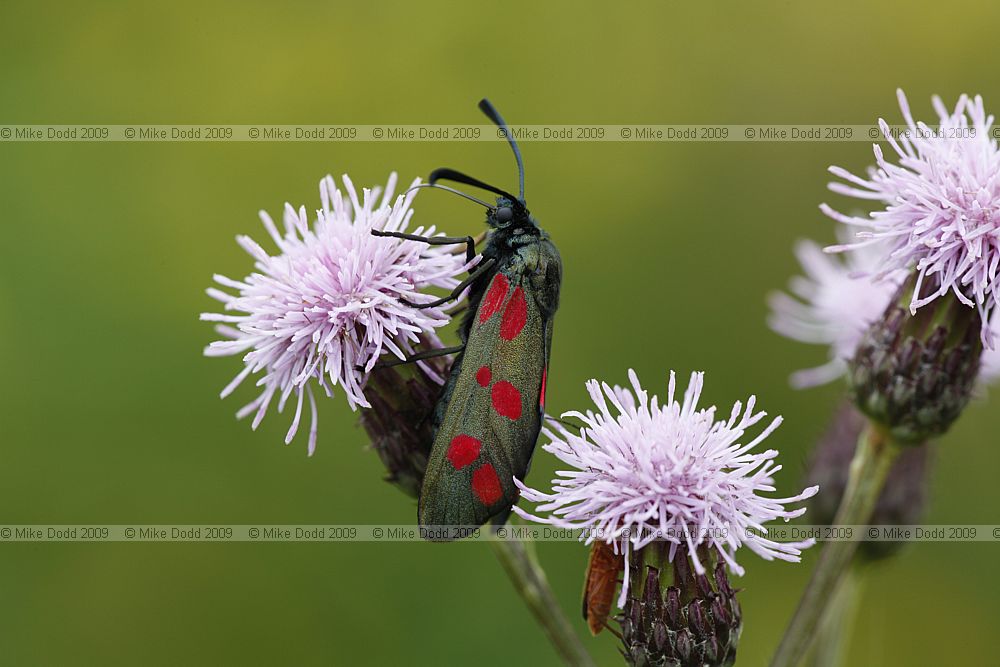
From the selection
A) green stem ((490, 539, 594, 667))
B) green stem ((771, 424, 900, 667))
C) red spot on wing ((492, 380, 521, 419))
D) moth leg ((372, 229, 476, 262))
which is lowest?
green stem ((490, 539, 594, 667))

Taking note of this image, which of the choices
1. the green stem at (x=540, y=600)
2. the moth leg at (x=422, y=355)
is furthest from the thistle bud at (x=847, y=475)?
the moth leg at (x=422, y=355)

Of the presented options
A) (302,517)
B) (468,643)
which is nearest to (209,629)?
(302,517)

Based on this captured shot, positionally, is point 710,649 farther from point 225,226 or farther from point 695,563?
point 225,226

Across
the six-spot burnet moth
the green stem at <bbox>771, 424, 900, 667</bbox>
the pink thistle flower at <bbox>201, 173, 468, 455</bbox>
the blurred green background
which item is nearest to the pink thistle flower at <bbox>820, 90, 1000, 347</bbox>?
the green stem at <bbox>771, 424, 900, 667</bbox>

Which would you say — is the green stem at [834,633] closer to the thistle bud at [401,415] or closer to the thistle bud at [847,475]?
the thistle bud at [847,475]

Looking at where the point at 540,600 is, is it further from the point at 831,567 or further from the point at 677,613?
the point at 831,567

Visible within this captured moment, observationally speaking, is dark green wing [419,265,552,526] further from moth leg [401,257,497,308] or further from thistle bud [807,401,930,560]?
thistle bud [807,401,930,560]

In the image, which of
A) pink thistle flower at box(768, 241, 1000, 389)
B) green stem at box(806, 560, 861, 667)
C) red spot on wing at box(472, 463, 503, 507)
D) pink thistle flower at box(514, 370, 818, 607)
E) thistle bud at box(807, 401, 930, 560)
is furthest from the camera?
pink thistle flower at box(768, 241, 1000, 389)
